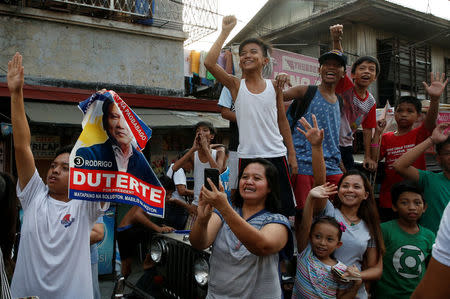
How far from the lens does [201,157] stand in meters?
5.02

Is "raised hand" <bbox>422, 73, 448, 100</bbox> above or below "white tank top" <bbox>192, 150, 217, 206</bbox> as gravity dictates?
above

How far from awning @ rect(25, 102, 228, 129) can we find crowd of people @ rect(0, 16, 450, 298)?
245 centimetres

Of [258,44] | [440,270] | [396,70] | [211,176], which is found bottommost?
[440,270]

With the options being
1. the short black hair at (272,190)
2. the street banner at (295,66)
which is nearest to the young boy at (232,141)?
the short black hair at (272,190)

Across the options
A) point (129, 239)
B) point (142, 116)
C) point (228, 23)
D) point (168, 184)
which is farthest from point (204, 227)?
point (142, 116)

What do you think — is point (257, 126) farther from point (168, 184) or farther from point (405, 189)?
point (168, 184)

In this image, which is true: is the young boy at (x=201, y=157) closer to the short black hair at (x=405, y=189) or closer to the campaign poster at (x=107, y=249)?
the campaign poster at (x=107, y=249)

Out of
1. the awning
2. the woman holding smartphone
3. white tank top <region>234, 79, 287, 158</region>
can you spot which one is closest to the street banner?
the awning

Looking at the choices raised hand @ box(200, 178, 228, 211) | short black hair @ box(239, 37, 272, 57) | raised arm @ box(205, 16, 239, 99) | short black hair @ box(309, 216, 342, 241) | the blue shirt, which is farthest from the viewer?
the blue shirt

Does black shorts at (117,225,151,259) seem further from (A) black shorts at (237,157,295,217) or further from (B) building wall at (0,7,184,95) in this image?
(B) building wall at (0,7,184,95)

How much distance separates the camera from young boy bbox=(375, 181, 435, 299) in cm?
297

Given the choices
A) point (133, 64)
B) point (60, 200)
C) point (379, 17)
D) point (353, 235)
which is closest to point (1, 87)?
point (133, 64)

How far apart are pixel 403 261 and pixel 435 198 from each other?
2.64ft

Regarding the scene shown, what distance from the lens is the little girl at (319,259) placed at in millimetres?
2594
